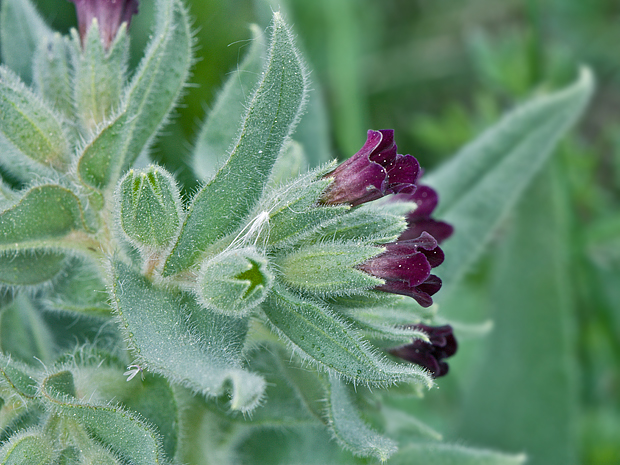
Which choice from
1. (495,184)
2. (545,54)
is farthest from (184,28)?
(545,54)

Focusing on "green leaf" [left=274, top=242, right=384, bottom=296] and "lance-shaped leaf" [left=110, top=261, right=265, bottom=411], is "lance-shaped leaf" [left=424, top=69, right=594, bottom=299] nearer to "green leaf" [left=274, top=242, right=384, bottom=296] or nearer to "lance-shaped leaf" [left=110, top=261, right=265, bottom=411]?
"green leaf" [left=274, top=242, right=384, bottom=296]

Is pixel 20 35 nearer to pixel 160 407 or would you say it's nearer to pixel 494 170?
pixel 160 407

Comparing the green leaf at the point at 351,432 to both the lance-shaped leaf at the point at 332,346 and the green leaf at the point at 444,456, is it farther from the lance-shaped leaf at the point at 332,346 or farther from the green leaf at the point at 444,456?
the green leaf at the point at 444,456

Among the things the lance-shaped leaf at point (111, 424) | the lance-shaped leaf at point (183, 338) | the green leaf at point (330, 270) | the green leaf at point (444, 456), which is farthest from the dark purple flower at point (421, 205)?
the lance-shaped leaf at point (111, 424)

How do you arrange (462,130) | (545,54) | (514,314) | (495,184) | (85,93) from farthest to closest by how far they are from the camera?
(545,54)
(462,130)
(514,314)
(495,184)
(85,93)

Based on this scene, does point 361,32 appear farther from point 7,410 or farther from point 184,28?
point 7,410

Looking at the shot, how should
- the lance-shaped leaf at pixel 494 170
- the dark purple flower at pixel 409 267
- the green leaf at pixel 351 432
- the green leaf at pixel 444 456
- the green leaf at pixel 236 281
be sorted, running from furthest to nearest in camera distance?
the lance-shaped leaf at pixel 494 170
the green leaf at pixel 444 456
the green leaf at pixel 351 432
the dark purple flower at pixel 409 267
the green leaf at pixel 236 281

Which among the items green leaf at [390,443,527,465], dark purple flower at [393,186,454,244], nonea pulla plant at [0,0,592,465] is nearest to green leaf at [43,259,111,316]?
nonea pulla plant at [0,0,592,465]
